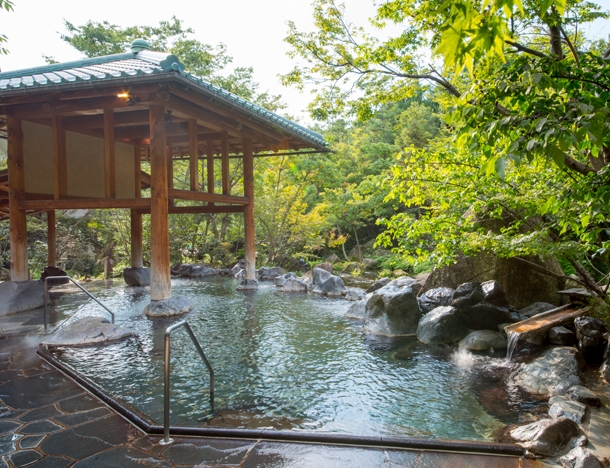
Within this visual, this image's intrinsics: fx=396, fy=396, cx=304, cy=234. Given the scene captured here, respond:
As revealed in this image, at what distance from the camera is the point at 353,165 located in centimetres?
2205

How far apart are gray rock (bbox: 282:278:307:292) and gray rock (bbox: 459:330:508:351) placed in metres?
6.45

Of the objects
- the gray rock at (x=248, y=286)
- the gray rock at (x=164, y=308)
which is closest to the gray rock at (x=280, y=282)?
the gray rock at (x=248, y=286)

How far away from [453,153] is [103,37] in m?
21.3

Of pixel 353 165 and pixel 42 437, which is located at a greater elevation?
pixel 353 165

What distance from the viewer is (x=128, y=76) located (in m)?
6.41

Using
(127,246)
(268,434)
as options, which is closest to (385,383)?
(268,434)

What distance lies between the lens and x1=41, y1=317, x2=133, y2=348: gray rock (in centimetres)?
582

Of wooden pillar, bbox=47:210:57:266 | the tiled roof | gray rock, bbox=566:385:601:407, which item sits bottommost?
gray rock, bbox=566:385:601:407

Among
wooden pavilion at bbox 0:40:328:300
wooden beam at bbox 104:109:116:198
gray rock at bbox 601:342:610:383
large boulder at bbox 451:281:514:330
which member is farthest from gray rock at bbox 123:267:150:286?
gray rock at bbox 601:342:610:383

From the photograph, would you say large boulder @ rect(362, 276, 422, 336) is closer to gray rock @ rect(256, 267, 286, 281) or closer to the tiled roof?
the tiled roof

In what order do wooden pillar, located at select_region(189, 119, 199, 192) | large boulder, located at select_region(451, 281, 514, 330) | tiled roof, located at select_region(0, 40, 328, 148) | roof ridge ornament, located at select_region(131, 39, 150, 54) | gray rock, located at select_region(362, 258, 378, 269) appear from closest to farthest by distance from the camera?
tiled roof, located at select_region(0, 40, 328, 148)
large boulder, located at select_region(451, 281, 514, 330)
wooden pillar, located at select_region(189, 119, 199, 192)
roof ridge ornament, located at select_region(131, 39, 150, 54)
gray rock, located at select_region(362, 258, 378, 269)

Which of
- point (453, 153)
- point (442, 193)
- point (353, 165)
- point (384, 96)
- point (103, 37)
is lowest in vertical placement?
point (442, 193)

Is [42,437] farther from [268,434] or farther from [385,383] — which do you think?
[385,383]

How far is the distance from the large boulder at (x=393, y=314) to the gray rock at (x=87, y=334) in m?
4.20
